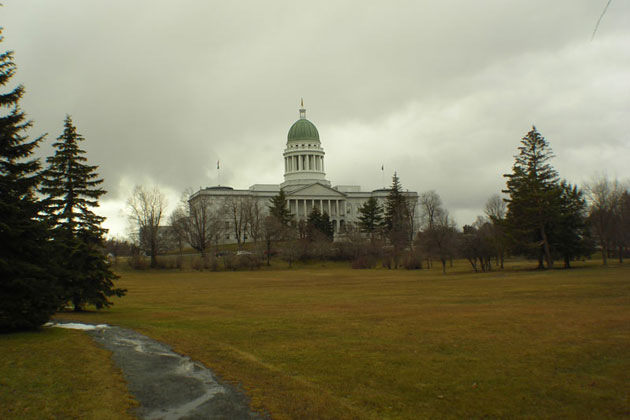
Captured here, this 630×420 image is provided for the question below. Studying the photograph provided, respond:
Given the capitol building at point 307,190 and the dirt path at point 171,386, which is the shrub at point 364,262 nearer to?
the capitol building at point 307,190

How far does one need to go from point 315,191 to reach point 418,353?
10978cm

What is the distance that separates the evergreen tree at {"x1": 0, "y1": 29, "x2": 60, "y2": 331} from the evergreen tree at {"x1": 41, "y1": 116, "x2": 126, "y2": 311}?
8577 millimetres

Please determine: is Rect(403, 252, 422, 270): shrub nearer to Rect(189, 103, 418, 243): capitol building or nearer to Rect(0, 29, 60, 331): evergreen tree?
Rect(189, 103, 418, 243): capitol building

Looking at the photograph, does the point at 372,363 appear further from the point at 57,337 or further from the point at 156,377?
the point at 57,337

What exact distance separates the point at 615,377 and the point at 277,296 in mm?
24270

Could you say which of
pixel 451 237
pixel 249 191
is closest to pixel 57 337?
pixel 451 237

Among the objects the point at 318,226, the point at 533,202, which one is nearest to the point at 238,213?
the point at 318,226

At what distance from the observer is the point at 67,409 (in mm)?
9172

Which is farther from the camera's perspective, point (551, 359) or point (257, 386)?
point (551, 359)

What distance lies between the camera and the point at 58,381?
429 inches

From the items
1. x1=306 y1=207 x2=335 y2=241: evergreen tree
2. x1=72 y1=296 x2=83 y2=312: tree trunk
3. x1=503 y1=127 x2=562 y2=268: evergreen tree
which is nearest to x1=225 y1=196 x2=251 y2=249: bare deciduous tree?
x1=306 y1=207 x2=335 y2=241: evergreen tree

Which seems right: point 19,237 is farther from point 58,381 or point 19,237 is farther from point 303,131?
point 303,131

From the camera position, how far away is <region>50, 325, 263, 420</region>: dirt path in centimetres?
934

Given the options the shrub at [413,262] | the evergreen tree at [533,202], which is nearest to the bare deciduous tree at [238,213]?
the shrub at [413,262]
